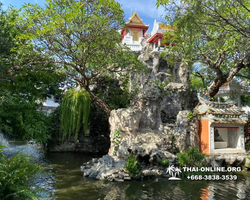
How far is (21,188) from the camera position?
3.73m

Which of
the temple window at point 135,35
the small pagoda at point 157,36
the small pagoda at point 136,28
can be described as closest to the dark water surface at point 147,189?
the small pagoda at point 157,36

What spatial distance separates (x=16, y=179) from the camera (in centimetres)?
390

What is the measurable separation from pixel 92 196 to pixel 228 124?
7.26m

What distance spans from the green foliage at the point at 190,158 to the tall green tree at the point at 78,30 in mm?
4292

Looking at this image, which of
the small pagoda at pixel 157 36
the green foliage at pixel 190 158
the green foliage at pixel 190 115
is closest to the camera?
the green foliage at pixel 190 158

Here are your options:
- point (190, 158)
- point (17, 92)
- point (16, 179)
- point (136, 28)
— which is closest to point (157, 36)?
point (136, 28)

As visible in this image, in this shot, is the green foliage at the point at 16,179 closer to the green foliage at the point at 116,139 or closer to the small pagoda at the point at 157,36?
the green foliage at the point at 116,139

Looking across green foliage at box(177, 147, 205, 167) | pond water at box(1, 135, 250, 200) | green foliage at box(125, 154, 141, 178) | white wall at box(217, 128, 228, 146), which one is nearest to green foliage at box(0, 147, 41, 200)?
pond water at box(1, 135, 250, 200)

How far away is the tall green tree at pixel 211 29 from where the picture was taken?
4.54 m

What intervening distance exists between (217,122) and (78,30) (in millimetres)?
6963

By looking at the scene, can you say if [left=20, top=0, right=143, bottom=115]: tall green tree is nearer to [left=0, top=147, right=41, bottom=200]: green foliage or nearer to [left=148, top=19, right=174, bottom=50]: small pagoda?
[left=0, top=147, right=41, bottom=200]: green foliage

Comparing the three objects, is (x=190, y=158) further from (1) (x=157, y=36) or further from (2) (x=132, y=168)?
(1) (x=157, y=36)

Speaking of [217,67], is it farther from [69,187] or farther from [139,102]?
[69,187]

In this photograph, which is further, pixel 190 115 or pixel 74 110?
pixel 74 110
